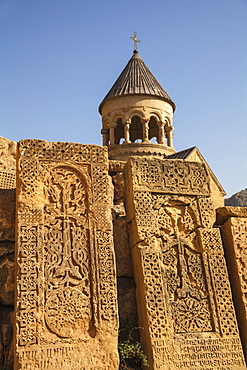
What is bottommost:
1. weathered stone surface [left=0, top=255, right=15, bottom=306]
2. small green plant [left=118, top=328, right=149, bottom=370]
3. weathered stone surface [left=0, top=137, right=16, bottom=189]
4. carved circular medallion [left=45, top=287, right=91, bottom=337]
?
A: small green plant [left=118, top=328, right=149, bottom=370]

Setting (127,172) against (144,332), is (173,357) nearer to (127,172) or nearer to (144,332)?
(144,332)

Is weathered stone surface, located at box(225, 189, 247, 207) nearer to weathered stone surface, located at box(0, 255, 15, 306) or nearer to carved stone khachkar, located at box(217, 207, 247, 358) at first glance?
carved stone khachkar, located at box(217, 207, 247, 358)

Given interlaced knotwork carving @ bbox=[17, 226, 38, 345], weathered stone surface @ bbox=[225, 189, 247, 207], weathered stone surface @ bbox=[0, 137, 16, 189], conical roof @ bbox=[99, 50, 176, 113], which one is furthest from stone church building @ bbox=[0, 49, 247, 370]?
weathered stone surface @ bbox=[225, 189, 247, 207]

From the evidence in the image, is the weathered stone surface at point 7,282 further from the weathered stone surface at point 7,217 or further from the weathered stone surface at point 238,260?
the weathered stone surface at point 238,260

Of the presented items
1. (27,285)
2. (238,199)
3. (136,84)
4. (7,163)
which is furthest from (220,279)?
(238,199)

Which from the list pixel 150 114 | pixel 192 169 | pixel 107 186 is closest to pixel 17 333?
pixel 107 186

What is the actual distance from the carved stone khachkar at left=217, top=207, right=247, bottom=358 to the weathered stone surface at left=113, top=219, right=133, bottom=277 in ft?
4.59

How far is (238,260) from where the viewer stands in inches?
243

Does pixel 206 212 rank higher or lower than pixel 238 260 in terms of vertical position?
higher

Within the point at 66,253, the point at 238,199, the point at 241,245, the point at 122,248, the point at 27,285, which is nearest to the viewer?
the point at 27,285

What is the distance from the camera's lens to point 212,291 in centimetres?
590

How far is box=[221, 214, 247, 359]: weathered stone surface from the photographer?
19.6 ft

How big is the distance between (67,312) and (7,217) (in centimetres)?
147

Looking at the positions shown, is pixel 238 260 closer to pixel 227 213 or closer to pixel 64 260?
pixel 227 213
